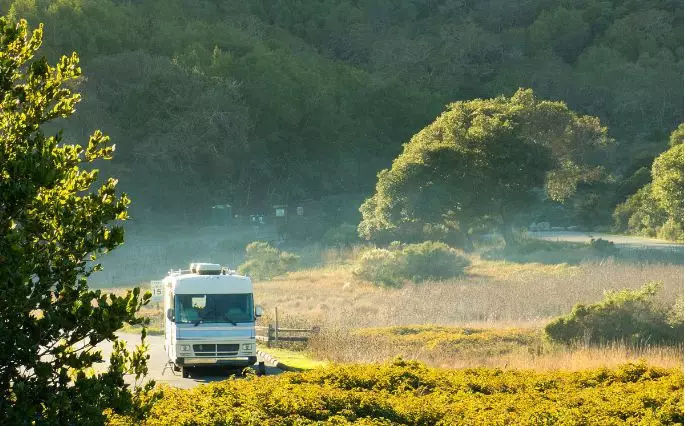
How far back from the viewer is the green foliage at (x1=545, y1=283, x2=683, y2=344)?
96.9ft

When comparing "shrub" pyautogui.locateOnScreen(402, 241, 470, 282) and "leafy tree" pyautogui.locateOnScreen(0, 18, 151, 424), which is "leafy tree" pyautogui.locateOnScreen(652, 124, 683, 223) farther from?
"leafy tree" pyautogui.locateOnScreen(0, 18, 151, 424)

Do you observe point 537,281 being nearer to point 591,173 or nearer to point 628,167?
point 591,173

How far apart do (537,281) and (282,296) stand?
1079cm

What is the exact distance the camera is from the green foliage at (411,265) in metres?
51.2

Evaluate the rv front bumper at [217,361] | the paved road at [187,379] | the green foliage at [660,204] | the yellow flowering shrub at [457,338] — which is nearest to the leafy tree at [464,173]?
the green foliage at [660,204]

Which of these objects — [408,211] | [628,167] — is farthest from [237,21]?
[408,211]

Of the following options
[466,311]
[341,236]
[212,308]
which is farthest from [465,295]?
[341,236]

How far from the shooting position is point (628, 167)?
83.5 m

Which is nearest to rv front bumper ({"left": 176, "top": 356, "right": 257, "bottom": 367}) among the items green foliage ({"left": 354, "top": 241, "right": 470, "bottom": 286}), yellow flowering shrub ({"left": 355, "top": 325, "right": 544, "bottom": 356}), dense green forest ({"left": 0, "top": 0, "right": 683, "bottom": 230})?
yellow flowering shrub ({"left": 355, "top": 325, "right": 544, "bottom": 356})

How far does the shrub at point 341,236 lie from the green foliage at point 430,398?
47.2 meters

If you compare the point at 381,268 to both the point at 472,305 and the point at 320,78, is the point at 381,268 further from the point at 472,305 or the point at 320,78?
the point at 320,78

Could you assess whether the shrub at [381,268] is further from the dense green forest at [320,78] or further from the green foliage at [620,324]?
the dense green forest at [320,78]

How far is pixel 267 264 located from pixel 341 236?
13.1 metres

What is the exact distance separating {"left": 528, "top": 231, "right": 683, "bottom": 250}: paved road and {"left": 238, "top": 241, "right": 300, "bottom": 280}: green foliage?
53.7 ft
